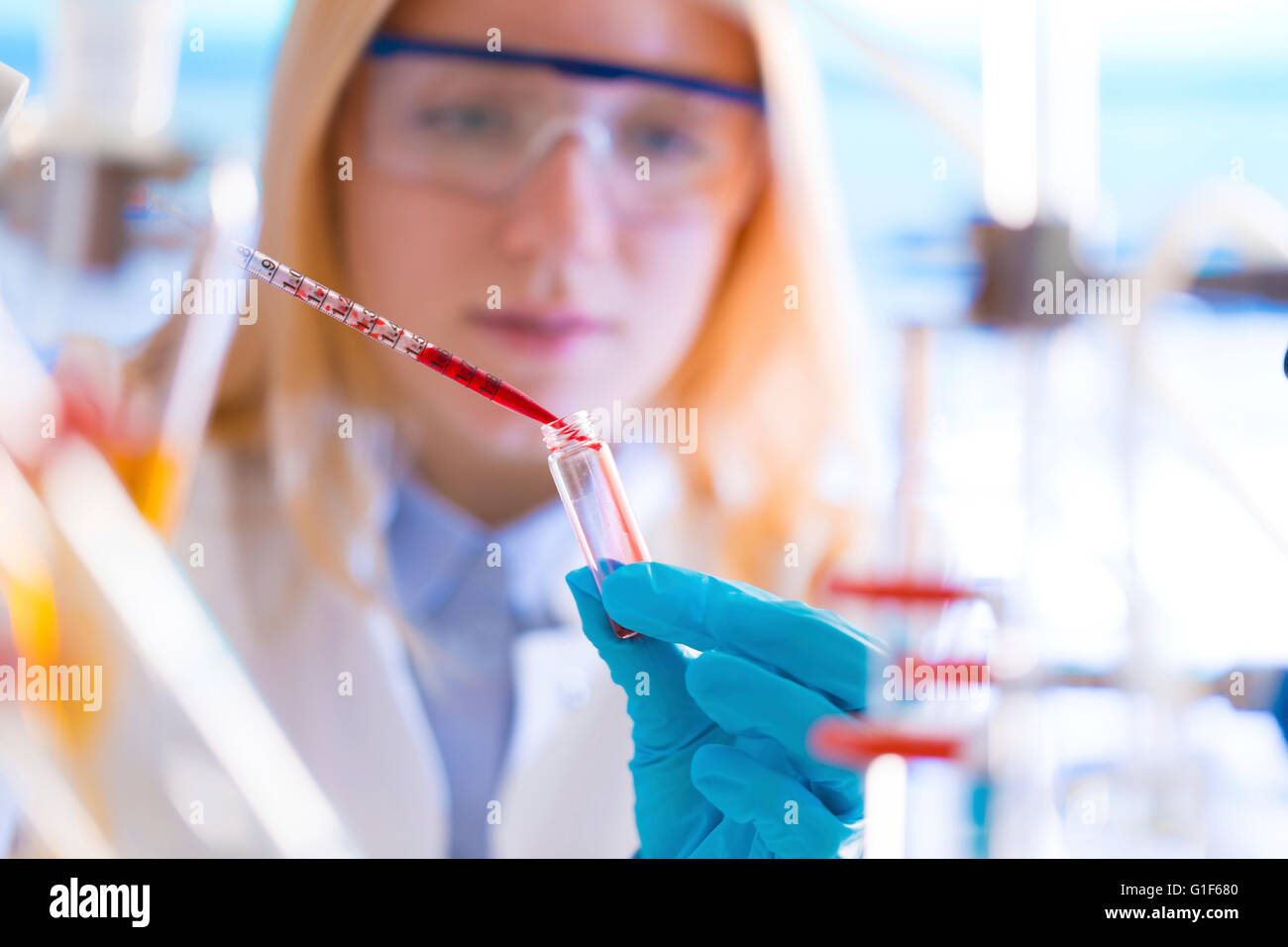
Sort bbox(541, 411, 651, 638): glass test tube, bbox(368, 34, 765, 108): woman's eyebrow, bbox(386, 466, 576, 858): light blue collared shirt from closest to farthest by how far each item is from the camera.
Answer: bbox(541, 411, 651, 638): glass test tube, bbox(368, 34, 765, 108): woman's eyebrow, bbox(386, 466, 576, 858): light blue collared shirt

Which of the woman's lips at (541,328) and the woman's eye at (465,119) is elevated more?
the woman's eye at (465,119)

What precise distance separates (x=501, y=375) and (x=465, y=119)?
1.04ft

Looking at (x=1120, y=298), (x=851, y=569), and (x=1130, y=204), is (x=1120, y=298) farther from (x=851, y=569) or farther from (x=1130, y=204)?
(x=851, y=569)

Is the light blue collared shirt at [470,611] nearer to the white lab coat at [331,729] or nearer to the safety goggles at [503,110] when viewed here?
the white lab coat at [331,729]

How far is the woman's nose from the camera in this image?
1062mm

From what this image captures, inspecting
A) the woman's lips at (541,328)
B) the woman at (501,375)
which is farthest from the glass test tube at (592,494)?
the woman's lips at (541,328)

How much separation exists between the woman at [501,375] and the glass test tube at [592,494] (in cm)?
34

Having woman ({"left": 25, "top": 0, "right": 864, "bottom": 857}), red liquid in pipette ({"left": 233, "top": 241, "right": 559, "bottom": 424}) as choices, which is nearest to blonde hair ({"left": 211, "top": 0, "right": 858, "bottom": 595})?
woman ({"left": 25, "top": 0, "right": 864, "bottom": 857})

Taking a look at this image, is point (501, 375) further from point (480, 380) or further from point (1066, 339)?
point (1066, 339)

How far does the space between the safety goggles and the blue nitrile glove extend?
1.96ft

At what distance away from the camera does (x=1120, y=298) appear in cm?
112

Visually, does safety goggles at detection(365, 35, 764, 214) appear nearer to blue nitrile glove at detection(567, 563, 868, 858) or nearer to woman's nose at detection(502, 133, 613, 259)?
woman's nose at detection(502, 133, 613, 259)

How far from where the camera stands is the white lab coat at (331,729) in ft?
3.53
